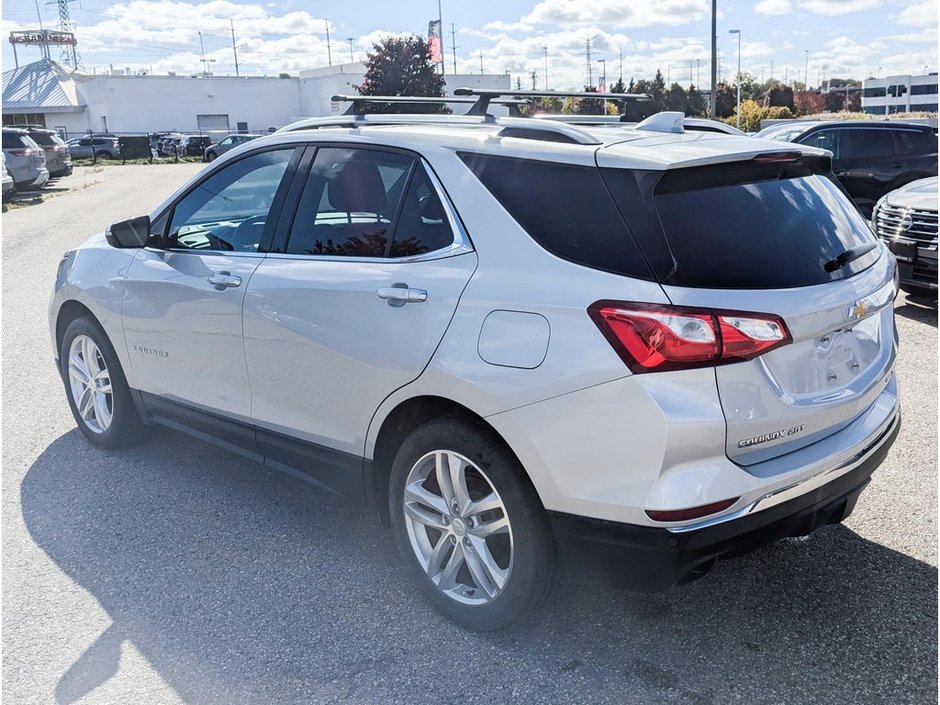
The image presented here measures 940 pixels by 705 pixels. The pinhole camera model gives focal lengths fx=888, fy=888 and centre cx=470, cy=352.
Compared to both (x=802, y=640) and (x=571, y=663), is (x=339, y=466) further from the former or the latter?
(x=802, y=640)

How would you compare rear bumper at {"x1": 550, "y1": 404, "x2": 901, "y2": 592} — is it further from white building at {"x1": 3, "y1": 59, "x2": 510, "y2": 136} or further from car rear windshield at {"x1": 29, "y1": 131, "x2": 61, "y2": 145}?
white building at {"x1": 3, "y1": 59, "x2": 510, "y2": 136}

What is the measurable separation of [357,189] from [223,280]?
32.8 inches

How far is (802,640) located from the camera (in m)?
3.15

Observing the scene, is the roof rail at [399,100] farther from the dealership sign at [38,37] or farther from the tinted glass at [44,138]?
the dealership sign at [38,37]

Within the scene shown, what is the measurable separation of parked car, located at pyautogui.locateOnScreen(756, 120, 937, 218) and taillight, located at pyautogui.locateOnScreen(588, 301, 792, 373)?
11866 mm

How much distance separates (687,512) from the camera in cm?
264

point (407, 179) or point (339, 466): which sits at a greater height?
point (407, 179)

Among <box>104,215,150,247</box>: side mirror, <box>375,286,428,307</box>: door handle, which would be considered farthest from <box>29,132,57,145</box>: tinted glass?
<box>375,286,428,307</box>: door handle

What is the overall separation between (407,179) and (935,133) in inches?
526

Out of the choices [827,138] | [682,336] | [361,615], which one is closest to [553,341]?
[682,336]

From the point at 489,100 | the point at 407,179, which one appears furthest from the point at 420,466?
the point at 489,100

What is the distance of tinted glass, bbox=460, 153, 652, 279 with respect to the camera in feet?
9.12

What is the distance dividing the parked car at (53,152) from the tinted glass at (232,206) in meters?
27.0

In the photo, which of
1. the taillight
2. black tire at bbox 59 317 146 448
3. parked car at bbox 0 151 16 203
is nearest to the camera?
the taillight
